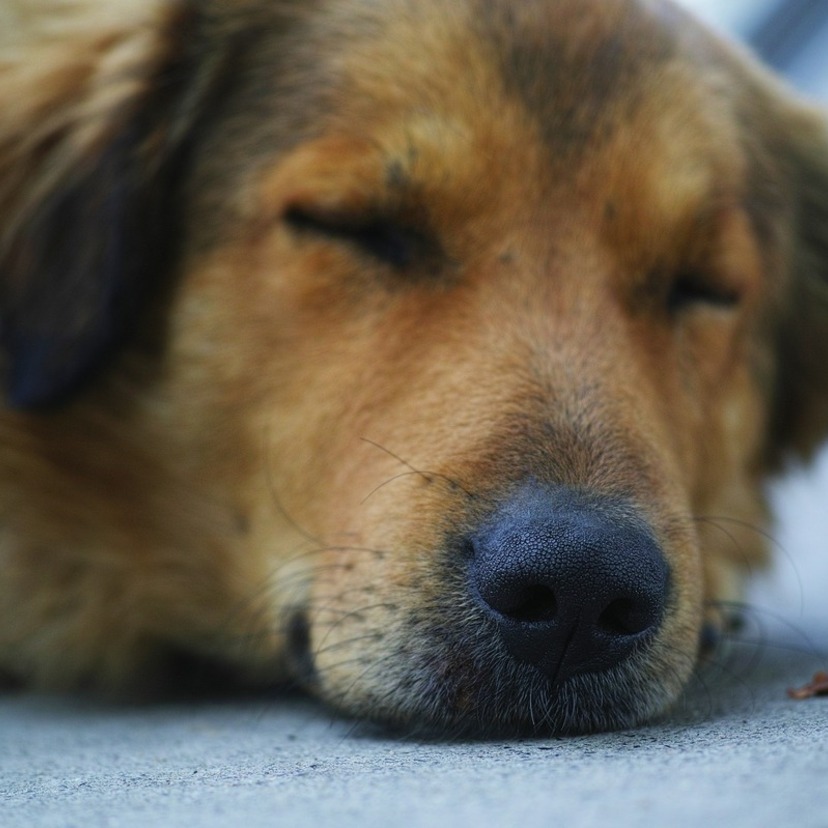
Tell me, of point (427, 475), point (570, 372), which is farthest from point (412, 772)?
point (570, 372)

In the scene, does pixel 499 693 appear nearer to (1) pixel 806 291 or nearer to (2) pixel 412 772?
(2) pixel 412 772

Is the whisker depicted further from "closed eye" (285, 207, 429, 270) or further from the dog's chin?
"closed eye" (285, 207, 429, 270)

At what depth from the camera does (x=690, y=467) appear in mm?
2656

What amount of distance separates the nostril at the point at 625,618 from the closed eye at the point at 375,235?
1025 millimetres

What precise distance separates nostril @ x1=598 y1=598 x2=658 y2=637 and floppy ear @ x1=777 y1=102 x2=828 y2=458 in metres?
1.83

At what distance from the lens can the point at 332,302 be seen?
2443 millimetres

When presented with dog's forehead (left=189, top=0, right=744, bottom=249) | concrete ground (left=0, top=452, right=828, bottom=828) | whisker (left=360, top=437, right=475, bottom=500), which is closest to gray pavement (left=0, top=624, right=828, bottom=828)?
concrete ground (left=0, top=452, right=828, bottom=828)

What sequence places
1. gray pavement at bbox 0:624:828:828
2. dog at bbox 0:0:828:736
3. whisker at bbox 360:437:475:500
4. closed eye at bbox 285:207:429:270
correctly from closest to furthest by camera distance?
1. gray pavement at bbox 0:624:828:828
2. whisker at bbox 360:437:475:500
3. dog at bbox 0:0:828:736
4. closed eye at bbox 285:207:429:270

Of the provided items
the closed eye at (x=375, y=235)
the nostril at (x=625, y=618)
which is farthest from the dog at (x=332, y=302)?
the nostril at (x=625, y=618)

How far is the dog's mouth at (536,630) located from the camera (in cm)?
167

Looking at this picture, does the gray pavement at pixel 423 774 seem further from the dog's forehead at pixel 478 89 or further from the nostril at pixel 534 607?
the dog's forehead at pixel 478 89

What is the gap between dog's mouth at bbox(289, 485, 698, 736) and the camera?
1.67 m

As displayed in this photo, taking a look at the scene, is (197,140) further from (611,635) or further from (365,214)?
(611,635)

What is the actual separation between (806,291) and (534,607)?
217 cm
